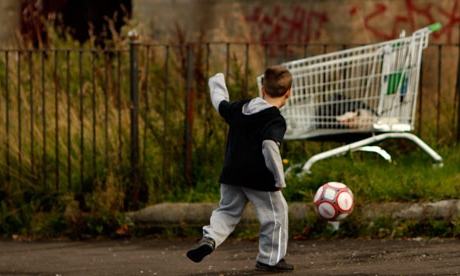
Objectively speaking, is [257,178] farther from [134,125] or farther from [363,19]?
[363,19]

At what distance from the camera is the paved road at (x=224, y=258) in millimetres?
6215

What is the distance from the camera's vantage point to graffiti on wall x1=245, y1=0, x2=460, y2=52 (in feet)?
39.3

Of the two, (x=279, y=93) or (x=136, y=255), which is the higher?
(x=279, y=93)

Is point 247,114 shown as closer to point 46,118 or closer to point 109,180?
point 109,180

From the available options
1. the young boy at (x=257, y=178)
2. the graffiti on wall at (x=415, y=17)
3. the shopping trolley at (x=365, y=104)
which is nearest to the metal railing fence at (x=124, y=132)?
the shopping trolley at (x=365, y=104)

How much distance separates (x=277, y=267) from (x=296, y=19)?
6.96 metres

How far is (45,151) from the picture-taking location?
8.68 meters

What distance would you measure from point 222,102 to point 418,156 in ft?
9.63

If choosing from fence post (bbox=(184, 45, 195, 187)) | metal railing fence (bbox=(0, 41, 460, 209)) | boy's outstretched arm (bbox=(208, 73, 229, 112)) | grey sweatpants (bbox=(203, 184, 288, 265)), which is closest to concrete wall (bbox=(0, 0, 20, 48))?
metal railing fence (bbox=(0, 41, 460, 209))

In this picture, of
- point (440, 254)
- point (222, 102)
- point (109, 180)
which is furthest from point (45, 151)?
point (440, 254)

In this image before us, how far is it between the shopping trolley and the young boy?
1.82m

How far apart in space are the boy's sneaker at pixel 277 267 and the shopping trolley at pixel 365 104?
1.88 m

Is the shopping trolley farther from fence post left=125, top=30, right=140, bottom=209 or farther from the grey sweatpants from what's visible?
the grey sweatpants

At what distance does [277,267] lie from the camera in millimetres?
6086
